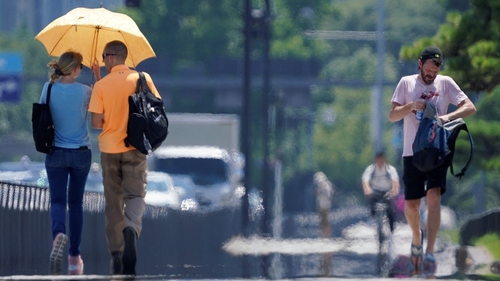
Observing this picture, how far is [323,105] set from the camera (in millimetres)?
77375

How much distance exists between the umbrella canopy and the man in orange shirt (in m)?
0.58

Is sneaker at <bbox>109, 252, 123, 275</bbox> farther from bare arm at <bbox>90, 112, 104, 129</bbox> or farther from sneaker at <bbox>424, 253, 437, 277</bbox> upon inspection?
sneaker at <bbox>424, 253, 437, 277</bbox>

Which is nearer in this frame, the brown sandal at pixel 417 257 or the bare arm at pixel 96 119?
the bare arm at pixel 96 119

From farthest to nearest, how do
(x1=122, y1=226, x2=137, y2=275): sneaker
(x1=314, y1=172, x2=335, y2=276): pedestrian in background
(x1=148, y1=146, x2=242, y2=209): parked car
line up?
(x1=148, y1=146, x2=242, y2=209): parked car
(x1=314, y1=172, x2=335, y2=276): pedestrian in background
(x1=122, y1=226, x2=137, y2=275): sneaker

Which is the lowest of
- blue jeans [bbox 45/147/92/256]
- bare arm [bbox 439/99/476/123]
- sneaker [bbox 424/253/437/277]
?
sneaker [bbox 424/253/437/277]

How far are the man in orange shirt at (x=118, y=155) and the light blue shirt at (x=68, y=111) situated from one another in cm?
23

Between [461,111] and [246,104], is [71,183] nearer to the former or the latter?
[461,111]

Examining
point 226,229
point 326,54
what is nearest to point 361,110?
point 326,54

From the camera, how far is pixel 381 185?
20.2 m

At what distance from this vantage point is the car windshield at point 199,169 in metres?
42.0

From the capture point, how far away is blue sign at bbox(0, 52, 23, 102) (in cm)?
5478

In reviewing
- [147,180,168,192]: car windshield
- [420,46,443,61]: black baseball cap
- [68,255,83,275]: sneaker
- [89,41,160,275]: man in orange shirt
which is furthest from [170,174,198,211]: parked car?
[420,46,443,61]: black baseball cap

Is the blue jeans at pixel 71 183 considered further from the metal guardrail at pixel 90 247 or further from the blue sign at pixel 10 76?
the blue sign at pixel 10 76

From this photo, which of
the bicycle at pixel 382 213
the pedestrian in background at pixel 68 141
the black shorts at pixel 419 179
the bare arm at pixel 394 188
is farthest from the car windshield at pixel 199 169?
the pedestrian in background at pixel 68 141
